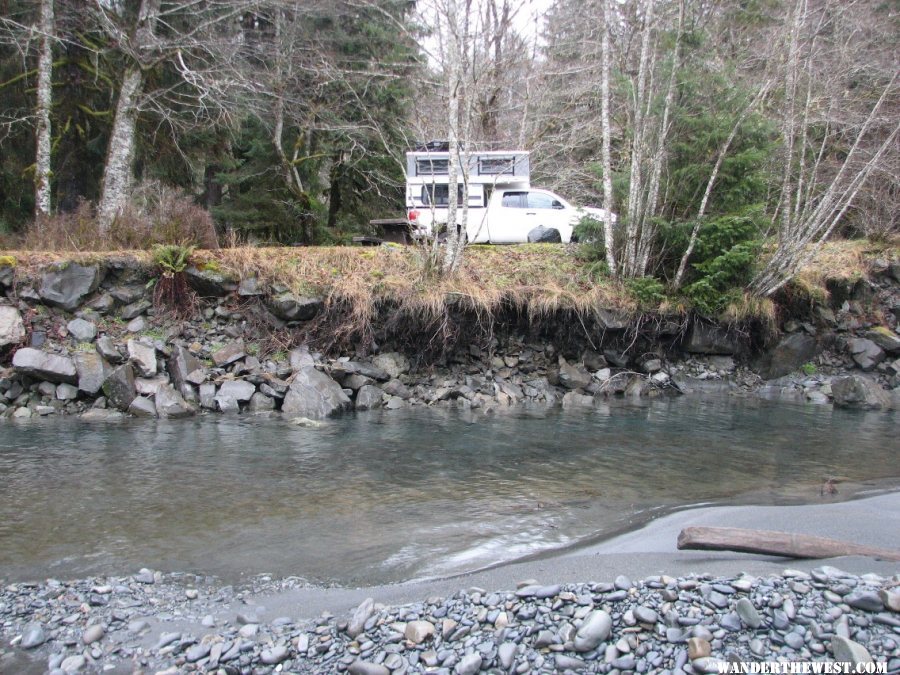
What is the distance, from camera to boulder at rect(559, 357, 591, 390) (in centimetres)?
1248

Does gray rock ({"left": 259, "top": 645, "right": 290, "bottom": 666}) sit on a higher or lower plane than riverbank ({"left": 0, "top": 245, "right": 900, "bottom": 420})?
lower

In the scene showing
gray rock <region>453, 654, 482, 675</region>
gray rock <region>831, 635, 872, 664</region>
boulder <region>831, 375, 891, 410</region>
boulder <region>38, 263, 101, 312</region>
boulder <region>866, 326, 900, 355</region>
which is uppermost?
boulder <region>38, 263, 101, 312</region>

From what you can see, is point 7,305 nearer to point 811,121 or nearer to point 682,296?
point 682,296

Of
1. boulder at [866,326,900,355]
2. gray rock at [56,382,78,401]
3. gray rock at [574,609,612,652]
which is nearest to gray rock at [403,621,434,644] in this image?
gray rock at [574,609,612,652]

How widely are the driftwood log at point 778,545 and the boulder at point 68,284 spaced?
459 inches

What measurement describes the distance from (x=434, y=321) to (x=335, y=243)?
21.1 ft

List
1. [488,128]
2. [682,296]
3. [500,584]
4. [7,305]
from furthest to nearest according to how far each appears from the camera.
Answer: [488,128]
[682,296]
[7,305]
[500,584]

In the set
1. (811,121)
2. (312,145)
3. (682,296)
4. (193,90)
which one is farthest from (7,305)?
(811,121)

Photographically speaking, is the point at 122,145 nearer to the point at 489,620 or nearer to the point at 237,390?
the point at 237,390

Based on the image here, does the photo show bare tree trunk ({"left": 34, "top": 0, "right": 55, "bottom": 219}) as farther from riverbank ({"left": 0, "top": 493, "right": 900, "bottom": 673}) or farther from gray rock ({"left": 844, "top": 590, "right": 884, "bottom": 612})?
gray rock ({"left": 844, "top": 590, "right": 884, "bottom": 612})

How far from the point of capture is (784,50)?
43.6ft

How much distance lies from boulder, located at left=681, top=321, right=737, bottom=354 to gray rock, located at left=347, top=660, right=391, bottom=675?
12.0 meters

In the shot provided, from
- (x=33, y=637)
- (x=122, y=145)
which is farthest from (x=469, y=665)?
(x=122, y=145)

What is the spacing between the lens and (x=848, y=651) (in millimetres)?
2941
